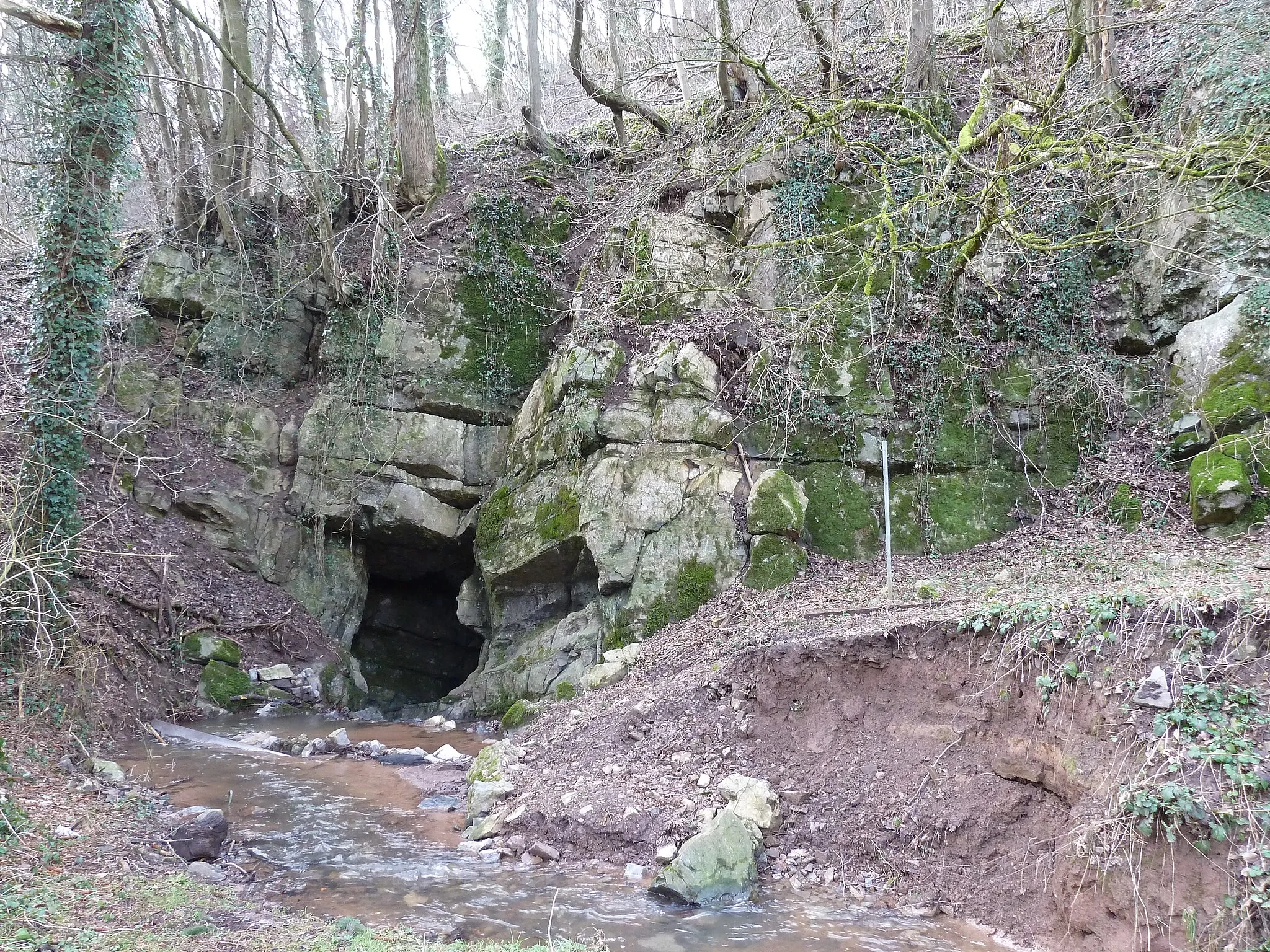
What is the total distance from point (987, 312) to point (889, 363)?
164 centimetres

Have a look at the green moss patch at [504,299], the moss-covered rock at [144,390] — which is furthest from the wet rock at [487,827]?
the moss-covered rock at [144,390]

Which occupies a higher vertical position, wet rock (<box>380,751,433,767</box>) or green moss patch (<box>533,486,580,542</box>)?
green moss patch (<box>533,486,580,542</box>)

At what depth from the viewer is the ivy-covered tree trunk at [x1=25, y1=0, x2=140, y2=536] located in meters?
8.23

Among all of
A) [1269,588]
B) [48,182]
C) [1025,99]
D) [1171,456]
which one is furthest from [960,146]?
[48,182]

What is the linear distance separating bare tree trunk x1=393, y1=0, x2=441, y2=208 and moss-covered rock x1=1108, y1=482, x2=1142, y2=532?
13246mm

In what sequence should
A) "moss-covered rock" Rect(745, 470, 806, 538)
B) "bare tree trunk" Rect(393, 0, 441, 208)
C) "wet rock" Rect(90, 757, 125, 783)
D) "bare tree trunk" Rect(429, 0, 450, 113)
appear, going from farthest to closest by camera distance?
"bare tree trunk" Rect(429, 0, 450, 113) → "bare tree trunk" Rect(393, 0, 441, 208) → "moss-covered rock" Rect(745, 470, 806, 538) → "wet rock" Rect(90, 757, 125, 783)

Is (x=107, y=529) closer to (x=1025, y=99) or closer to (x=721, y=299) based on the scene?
(x=721, y=299)

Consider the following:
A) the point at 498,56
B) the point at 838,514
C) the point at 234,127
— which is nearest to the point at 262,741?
the point at 838,514

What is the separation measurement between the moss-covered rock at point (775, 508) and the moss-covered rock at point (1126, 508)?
3797 mm

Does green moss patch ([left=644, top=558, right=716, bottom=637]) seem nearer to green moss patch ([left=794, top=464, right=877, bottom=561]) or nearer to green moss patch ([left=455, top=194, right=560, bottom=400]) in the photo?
green moss patch ([left=794, top=464, right=877, bottom=561])

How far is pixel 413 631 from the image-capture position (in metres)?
15.1

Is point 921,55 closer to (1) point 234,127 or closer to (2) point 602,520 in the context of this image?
(2) point 602,520

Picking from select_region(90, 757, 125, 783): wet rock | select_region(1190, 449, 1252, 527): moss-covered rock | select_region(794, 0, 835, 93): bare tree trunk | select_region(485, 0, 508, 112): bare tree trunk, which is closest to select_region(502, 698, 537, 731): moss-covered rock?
select_region(90, 757, 125, 783): wet rock

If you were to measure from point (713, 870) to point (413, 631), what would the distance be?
36.7 ft
